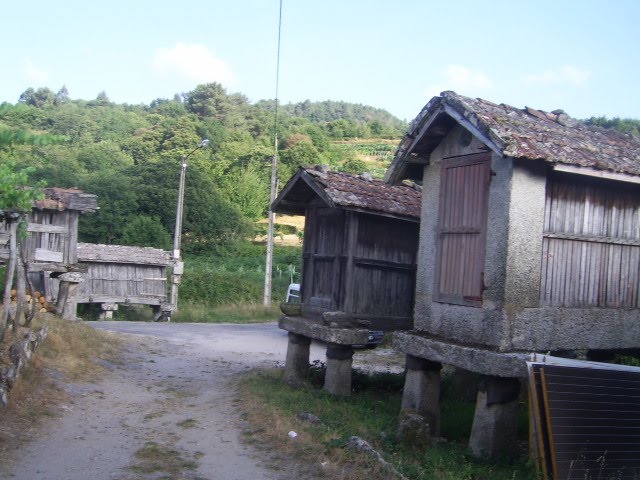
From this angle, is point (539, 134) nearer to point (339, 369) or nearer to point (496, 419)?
point (496, 419)

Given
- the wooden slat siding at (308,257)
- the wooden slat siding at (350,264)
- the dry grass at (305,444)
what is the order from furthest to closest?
the wooden slat siding at (308,257)
the wooden slat siding at (350,264)
the dry grass at (305,444)

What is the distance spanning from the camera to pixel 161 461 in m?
6.62

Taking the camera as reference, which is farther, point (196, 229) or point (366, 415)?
point (196, 229)

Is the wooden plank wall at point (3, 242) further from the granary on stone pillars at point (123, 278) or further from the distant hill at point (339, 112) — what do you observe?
the distant hill at point (339, 112)

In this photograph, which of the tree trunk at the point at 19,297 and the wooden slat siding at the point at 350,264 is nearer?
the tree trunk at the point at 19,297

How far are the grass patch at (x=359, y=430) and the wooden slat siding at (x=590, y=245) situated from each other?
1941 mm

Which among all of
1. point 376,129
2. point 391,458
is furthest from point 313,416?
point 376,129

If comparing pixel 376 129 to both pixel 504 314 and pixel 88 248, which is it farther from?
pixel 504 314

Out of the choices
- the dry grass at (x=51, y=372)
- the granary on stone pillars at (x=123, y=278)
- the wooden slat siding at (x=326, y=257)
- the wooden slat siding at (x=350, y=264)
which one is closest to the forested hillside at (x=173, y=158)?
the granary on stone pillars at (x=123, y=278)

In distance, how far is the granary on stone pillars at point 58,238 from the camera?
13.9m

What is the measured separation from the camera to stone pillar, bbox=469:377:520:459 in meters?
6.62

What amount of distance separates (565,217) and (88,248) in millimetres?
18176

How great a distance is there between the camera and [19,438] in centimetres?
698

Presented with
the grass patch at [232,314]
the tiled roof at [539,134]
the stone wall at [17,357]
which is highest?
the tiled roof at [539,134]
